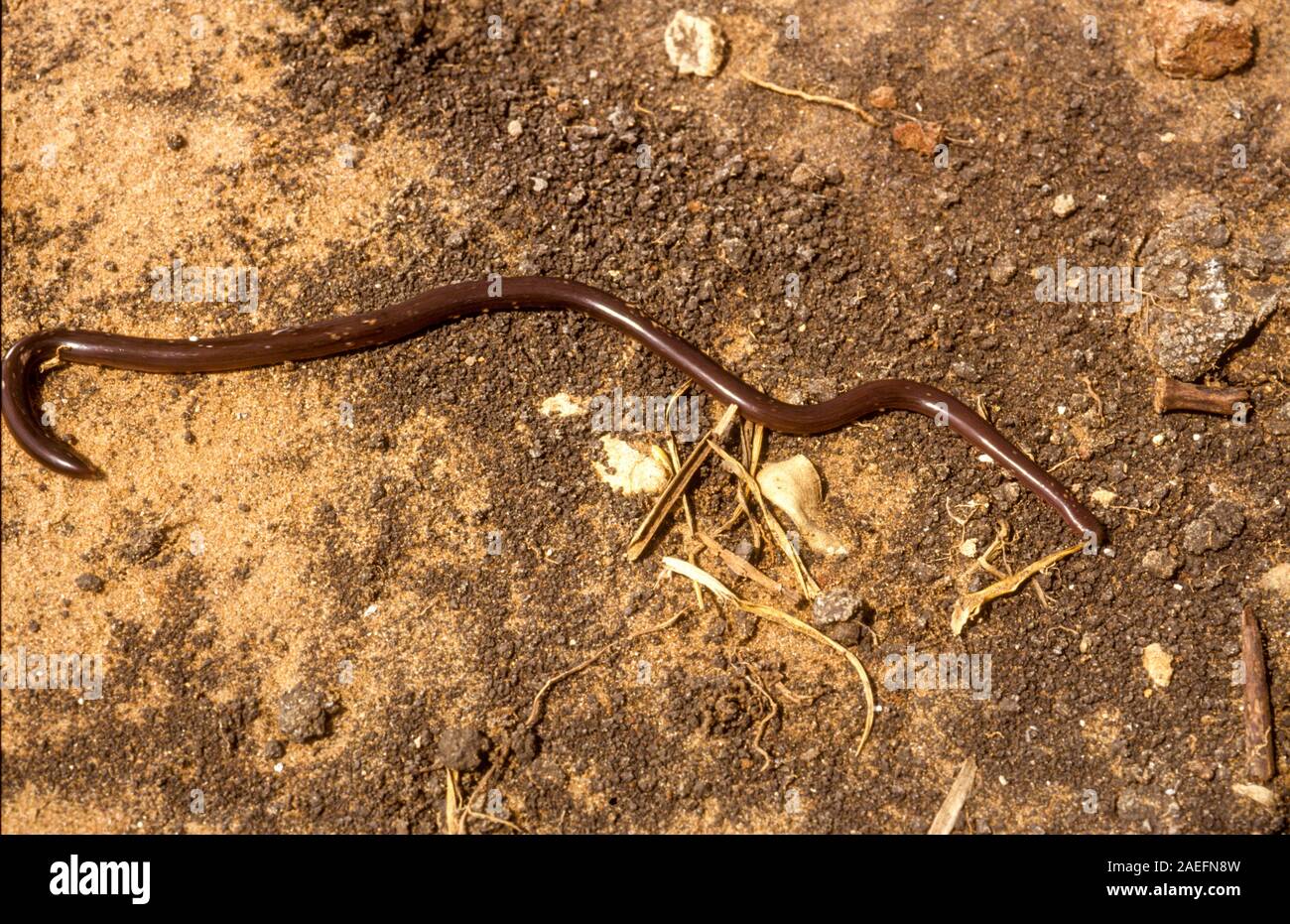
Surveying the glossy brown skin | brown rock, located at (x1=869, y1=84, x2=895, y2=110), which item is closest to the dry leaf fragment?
the glossy brown skin

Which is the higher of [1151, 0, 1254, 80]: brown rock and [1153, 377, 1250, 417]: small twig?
[1151, 0, 1254, 80]: brown rock

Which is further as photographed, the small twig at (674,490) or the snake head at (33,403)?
the snake head at (33,403)

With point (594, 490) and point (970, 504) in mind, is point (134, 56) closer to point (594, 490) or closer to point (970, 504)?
point (594, 490)

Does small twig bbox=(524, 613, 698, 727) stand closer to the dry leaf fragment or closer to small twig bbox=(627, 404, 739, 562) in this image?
small twig bbox=(627, 404, 739, 562)

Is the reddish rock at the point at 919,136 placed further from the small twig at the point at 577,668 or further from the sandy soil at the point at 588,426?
the small twig at the point at 577,668

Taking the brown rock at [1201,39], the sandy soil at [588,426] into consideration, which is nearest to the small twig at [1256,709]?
the sandy soil at [588,426]

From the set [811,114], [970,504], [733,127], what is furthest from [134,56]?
[970,504]
